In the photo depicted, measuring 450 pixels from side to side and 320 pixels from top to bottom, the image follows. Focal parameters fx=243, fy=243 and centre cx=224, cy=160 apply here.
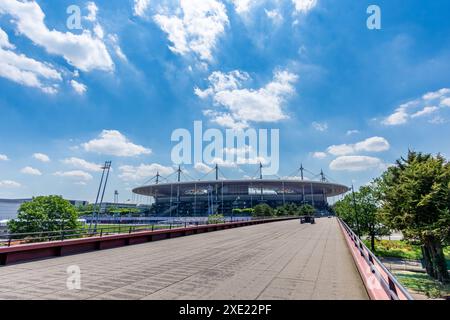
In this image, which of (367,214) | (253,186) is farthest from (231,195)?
(367,214)

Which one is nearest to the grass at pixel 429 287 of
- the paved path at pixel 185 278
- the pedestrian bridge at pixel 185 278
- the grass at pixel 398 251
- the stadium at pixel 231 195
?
the grass at pixel 398 251

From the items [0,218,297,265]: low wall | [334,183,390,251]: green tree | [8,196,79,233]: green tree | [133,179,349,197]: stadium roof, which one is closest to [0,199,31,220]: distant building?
[133,179,349,197]: stadium roof

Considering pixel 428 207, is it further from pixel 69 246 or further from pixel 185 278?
pixel 69 246

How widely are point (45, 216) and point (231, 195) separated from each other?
102956mm

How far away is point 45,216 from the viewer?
3562cm

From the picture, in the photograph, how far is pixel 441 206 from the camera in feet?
74.4

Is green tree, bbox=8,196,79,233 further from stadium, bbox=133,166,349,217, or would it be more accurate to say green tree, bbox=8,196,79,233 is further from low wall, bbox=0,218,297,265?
stadium, bbox=133,166,349,217

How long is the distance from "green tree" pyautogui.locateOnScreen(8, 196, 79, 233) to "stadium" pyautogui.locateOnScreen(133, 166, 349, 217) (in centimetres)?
8767

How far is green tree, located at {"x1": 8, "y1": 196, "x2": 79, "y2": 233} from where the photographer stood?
34469 millimetres

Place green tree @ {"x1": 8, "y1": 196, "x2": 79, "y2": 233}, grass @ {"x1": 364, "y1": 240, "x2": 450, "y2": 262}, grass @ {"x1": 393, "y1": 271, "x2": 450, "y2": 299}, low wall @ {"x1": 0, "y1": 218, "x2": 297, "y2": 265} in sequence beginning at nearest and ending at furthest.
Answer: low wall @ {"x1": 0, "y1": 218, "x2": 297, "y2": 265}, grass @ {"x1": 393, "y1": 271, "x2": 450, "y2": 299}, green tree @ {"x1": 8, "y1": 196, "x2": 79, "y2": 233}, grass @ {"x1": 364, "y1": 240, "x2": 450, "y2": 262}

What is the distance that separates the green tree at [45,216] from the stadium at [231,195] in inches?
3452

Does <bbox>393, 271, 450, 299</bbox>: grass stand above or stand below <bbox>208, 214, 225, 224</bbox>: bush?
below
